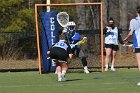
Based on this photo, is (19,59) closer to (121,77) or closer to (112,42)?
(112,42)

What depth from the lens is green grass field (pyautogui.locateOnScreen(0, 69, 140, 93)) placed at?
14.7 meters

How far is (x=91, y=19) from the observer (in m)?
23.7

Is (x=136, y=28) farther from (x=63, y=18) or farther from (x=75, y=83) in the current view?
(x=63, y=18)

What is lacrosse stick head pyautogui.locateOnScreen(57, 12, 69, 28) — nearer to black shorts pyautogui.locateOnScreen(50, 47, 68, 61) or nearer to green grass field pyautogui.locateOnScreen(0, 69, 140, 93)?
green grass field pyautogui.locateOnScreen(0, 69, 140, 93)

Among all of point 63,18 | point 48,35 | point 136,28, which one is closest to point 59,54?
point 136,28

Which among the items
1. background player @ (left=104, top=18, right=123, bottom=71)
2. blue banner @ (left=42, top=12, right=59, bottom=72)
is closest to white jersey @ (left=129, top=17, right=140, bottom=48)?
background player @ (left=104, top=18, right=123, bottom=71)

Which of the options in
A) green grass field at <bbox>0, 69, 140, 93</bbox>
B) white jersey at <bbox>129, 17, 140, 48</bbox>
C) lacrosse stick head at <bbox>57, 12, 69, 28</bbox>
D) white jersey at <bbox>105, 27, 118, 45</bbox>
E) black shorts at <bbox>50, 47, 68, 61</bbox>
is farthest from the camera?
white jersey at <bbox>105, 27, 118, 45</bbox>

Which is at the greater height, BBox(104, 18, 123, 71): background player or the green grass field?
BBox(104, 18, 123, 71): background player

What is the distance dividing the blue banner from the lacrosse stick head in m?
0.30

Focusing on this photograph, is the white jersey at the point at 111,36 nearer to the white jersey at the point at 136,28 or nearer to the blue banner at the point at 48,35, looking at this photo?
the blue banner at the point at 48,35

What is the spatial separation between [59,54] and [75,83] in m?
0.93

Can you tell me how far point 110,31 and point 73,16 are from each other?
10.8 ft

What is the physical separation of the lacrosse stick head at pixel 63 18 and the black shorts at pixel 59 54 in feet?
10.2

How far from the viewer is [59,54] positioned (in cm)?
1625
